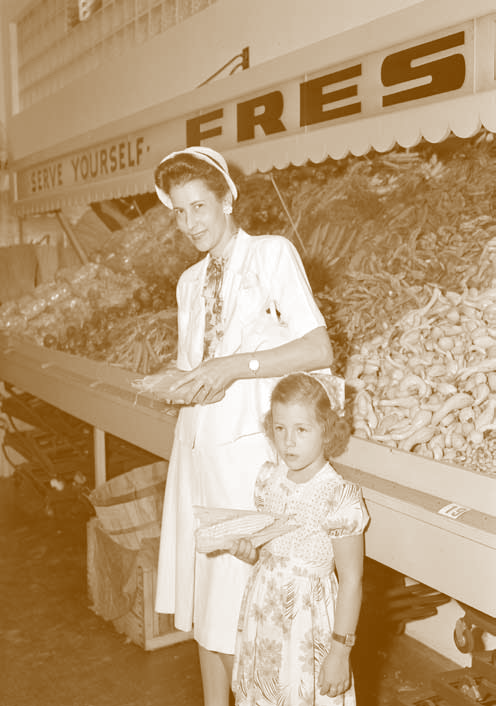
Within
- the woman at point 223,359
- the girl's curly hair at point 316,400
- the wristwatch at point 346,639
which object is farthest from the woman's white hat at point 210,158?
the wristwatch at point 346,639

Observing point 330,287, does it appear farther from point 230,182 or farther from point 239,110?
point 230,182

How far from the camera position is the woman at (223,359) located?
2.24 metres

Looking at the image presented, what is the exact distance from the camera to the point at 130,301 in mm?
4848

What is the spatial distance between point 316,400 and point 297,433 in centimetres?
9

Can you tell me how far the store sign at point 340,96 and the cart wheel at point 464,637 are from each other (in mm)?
1518

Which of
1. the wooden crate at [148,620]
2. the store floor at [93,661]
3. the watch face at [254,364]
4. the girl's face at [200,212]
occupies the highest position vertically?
the girl's face at [200,212]

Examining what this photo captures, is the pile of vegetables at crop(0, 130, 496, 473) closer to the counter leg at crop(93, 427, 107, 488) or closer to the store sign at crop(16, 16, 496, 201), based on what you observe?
the counter leg at crop(93, 427, 107, 488)

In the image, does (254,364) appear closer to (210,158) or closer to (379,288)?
(210,158)

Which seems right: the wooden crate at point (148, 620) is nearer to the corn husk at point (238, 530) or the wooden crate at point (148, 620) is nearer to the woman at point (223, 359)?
the woman at point (223, 359)

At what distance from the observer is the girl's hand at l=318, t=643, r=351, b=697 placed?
2008mm

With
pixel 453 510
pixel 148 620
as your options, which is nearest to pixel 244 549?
pixel 453 510

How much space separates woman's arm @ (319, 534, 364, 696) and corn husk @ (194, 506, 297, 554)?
143 millimetres

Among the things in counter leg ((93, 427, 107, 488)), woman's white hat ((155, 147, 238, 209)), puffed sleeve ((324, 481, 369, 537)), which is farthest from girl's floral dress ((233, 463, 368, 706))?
counter leg ((93, 427, 107, 488))

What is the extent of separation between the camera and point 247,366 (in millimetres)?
2217
